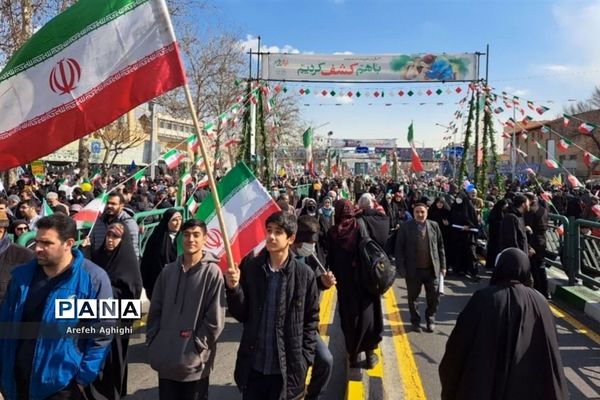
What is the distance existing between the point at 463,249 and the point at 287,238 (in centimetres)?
758

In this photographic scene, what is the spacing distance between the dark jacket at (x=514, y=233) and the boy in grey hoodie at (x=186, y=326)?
18.1 ft

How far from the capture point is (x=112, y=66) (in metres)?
3.36

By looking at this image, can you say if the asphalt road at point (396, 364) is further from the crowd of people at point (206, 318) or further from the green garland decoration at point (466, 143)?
the green garland decoration at point (466, 143)

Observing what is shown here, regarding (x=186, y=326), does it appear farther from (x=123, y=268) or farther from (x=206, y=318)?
(x=123, y=268)

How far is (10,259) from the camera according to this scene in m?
3.62

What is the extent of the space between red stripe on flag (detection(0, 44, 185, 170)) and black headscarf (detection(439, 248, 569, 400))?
245cm

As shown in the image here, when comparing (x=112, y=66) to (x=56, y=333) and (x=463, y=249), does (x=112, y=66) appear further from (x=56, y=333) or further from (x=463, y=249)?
(x=463, y=249)

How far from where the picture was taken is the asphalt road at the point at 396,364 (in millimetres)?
4418

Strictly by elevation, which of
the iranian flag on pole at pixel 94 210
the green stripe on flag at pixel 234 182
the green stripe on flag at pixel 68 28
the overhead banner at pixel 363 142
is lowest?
the iranian flag on pole at pixel 94 210

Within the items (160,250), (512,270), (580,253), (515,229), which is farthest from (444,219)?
(512,270)

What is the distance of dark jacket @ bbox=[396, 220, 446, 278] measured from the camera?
6.44 meters

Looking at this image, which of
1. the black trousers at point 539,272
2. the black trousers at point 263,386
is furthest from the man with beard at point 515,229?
the black trousers at point 263,386

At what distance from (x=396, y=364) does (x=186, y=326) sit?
2847 mm

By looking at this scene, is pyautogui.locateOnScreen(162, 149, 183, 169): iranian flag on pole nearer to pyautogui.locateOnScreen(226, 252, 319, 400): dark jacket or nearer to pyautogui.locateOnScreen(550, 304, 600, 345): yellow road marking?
pyautogui.locateOnScreen(226, 252, 319, 400): dark jacket
